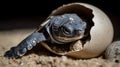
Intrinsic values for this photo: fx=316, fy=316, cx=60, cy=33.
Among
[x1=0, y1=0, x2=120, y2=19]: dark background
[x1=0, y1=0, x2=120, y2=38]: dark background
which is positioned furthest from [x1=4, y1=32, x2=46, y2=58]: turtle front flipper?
[x1=0, y1=0, x2=120, y2=19]: dark background

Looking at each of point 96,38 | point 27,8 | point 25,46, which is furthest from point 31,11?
Result: point 96,38

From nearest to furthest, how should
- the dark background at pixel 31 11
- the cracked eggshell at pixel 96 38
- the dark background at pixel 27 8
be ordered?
the cracked eggshell at pixel 96 38 → the dark background at pixel 31 11 → the dark background at pixel 27 8

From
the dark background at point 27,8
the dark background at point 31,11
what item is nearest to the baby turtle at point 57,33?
the dark background at point 31,11

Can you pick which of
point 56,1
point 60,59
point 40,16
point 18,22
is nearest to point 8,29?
point 18,22

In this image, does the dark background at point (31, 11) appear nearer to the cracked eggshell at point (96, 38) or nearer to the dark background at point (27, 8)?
the dark background at point (27, 8)

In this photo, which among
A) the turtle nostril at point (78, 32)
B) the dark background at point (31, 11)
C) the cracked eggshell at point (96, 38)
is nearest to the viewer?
the cracked eggshell at point (96, 38)

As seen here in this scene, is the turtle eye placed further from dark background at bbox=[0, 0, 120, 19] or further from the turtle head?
dark background at bbox=[0, 0, 120, 19]

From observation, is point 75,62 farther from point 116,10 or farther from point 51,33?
point 116,10
